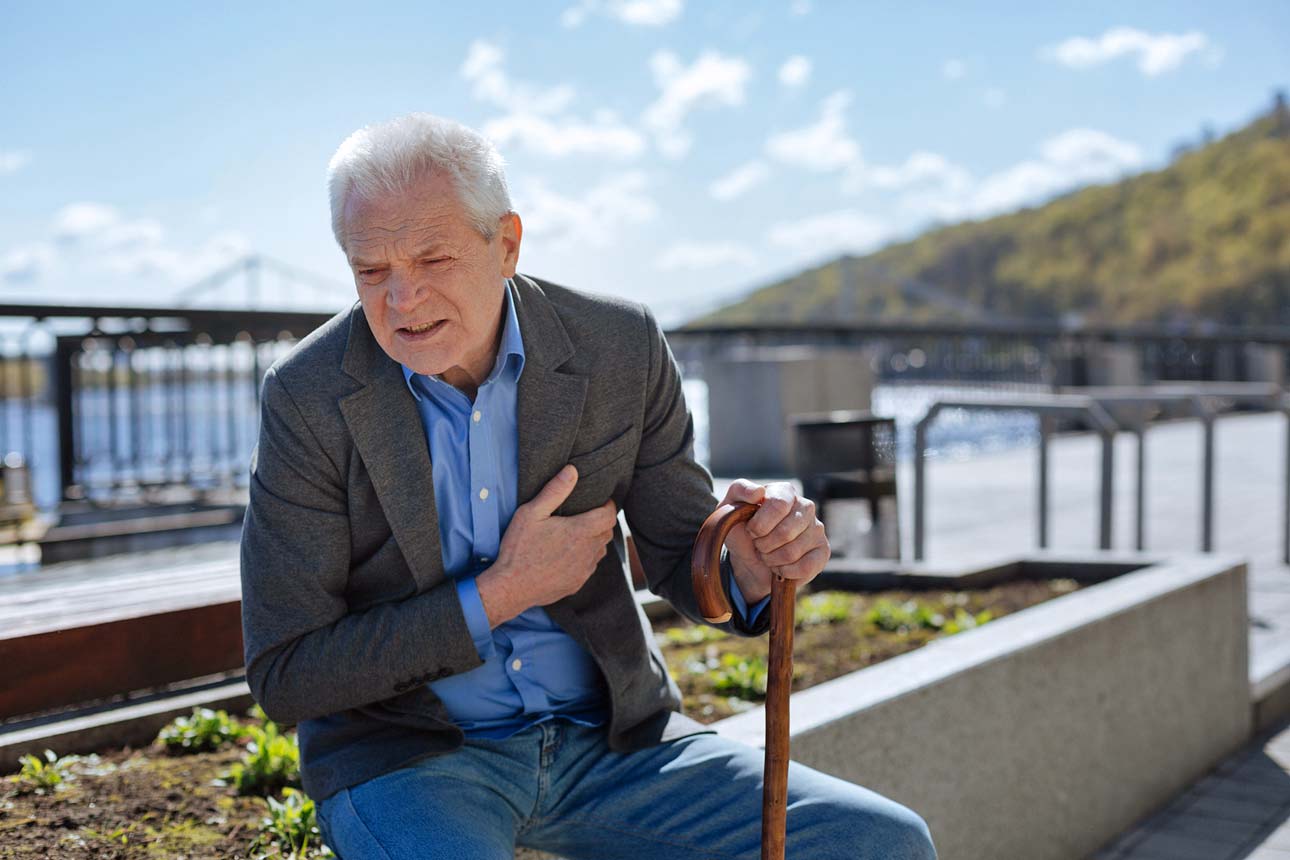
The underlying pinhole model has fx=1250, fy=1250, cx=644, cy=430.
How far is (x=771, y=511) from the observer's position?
1691mm

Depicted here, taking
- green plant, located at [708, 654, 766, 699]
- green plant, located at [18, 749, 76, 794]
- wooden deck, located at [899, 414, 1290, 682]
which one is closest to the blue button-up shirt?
green plant, located at [18, 749, 76, 794]

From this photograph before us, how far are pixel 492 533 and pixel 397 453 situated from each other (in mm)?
196

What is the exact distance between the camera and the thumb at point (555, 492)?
73.7 inches

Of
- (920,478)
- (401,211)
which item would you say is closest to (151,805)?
(401,211)

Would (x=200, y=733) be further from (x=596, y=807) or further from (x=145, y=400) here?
(x=145, y=400)

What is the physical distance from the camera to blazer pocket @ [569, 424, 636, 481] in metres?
1.98

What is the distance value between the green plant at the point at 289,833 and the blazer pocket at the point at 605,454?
67 cm

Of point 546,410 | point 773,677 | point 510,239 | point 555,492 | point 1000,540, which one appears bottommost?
point 1000,540

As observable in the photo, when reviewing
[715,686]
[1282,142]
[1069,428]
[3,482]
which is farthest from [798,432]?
[1282,142]

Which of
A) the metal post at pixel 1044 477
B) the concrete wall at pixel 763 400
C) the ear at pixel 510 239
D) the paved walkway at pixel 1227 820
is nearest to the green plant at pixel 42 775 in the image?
the ear at pixel 510 239

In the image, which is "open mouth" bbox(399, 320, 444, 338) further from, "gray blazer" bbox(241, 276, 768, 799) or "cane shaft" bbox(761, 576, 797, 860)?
"cane shaft" bbox(761, 576, 797, 860)

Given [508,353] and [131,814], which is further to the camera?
[131,814]

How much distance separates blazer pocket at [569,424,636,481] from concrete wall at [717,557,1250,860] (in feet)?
Answer: 1.98

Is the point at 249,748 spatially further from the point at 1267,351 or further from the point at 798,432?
the point at 1267,351
